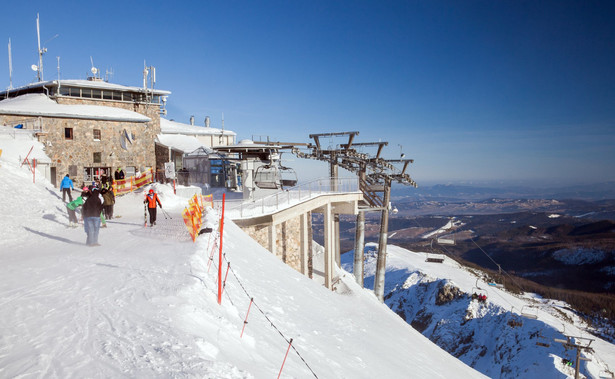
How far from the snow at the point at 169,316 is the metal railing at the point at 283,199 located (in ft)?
8.89

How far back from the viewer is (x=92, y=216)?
10.3m

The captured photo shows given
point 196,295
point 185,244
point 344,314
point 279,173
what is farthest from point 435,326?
point 196,295

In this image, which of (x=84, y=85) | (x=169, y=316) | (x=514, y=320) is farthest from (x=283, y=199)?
(x=514, y=320)

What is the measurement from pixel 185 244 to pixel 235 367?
6.23m

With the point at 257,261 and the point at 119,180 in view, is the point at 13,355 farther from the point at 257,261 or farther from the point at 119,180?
the point at 119,180

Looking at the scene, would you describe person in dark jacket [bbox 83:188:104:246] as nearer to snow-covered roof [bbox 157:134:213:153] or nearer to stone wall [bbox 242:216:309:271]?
stone wall [bbox 242:216:309:271]

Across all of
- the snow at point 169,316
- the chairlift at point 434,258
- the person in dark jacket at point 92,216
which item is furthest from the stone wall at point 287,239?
the chairlift at point 434,258

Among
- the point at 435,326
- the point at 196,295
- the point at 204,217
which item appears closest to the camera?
the point at 196,295

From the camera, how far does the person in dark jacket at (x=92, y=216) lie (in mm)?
10289

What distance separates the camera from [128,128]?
26.8 metres

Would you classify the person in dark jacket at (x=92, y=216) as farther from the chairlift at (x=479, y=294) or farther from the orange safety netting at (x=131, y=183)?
the chairlift at (x=479, y=294)

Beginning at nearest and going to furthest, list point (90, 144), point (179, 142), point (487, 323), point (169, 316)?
1. point (169, 316)
2. point (90, 144)
3. point (179, 142)
4. point (487, 323)

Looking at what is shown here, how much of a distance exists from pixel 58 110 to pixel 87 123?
5.62ft

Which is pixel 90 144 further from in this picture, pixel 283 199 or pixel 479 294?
pixel 479 294
